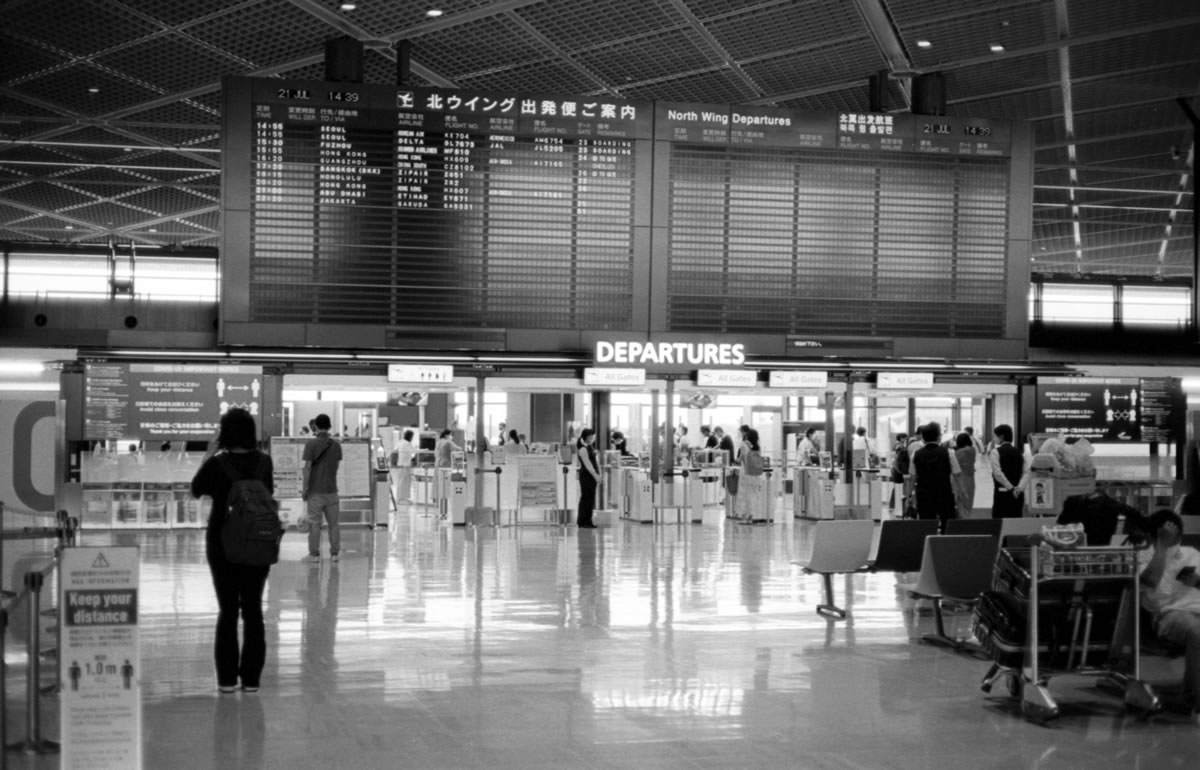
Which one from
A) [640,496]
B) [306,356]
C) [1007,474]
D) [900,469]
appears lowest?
[640,496]

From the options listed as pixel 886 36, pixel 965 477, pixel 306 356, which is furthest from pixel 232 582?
pixel 965 477

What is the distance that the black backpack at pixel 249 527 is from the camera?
7.84 metres

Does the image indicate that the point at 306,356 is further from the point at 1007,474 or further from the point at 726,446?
the point at 726,446

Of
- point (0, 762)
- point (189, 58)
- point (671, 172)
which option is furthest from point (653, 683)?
point (189, 58)

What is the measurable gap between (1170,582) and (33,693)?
668 cm

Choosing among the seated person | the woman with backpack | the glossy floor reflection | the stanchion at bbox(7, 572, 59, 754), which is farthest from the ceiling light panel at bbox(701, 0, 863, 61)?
the woman with backpack

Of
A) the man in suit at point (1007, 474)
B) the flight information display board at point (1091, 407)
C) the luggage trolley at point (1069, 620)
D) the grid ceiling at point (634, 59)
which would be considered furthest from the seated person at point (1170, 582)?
the flight information display board at point (1091, 407)

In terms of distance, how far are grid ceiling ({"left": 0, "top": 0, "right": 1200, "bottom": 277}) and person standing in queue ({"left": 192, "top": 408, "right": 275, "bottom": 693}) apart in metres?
6.32

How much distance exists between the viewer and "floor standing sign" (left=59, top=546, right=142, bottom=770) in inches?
218

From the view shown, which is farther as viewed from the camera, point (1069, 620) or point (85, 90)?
point (85, 90)

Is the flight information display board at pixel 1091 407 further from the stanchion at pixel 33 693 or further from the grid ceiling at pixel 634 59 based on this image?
the stanchion at pixel 33 693

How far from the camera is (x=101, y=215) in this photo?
26.0 meters

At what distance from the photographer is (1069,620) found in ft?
25.8

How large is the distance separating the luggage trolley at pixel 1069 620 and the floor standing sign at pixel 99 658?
4.93m
